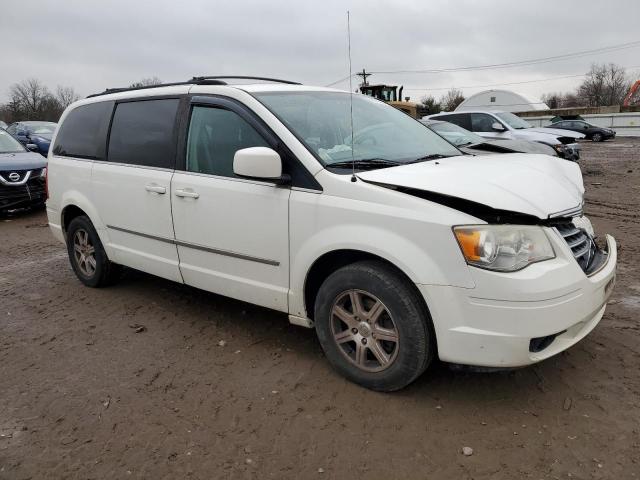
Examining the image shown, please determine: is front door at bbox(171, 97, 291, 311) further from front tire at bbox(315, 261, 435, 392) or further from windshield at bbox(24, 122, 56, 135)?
windshield at bbox(24, 122, 56, 135)

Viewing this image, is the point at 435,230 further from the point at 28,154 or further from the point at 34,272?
the point at 28,154

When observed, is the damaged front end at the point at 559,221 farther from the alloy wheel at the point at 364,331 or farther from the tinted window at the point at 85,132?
the tinted window at the point at 85,132

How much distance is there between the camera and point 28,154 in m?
10.1

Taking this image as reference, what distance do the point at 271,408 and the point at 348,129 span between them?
74.6 inches

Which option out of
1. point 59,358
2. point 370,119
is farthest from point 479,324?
point 59,358

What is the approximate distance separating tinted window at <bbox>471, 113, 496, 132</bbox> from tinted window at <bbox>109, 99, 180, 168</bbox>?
10.4m

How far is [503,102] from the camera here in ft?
159

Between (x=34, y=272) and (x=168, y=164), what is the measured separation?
3062 mm

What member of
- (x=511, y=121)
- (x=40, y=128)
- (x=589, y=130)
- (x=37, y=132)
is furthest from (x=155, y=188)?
(x=589, y=130)

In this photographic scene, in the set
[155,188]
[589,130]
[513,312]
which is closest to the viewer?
[513,312]

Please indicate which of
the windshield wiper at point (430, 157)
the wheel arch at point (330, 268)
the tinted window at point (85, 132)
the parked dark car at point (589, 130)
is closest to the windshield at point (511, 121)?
the windshield wiper at point (430, 157)

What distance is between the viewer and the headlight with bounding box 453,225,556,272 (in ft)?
8.31

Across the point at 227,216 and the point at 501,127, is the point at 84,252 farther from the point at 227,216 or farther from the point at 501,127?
the point at 501,127

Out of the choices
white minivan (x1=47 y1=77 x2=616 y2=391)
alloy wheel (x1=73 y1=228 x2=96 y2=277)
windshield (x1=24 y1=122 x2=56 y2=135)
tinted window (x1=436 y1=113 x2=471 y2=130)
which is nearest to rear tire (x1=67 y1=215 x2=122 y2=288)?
alloy wheel (x1=73 y1=228 x2=96 y2=277)
